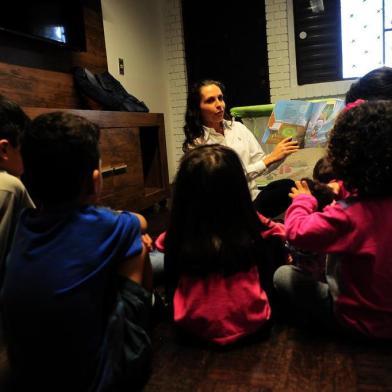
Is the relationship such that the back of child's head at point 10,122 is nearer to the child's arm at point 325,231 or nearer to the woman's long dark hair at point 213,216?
the woman's long dark hair at point 213,216

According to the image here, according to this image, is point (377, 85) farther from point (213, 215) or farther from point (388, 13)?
point (388, 13)

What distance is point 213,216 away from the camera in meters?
1.15

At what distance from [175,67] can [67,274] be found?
149 inches

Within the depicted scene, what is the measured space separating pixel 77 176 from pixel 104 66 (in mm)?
2615

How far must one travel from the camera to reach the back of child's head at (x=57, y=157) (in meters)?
0.91

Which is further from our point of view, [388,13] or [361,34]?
[361,34]

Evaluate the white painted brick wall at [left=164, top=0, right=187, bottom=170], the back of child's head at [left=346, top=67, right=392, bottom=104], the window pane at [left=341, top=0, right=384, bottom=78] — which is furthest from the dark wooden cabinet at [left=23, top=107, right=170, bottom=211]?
the window pane at [left=341, top=0, right=384, bottom=78]

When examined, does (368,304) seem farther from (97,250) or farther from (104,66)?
(104,66)

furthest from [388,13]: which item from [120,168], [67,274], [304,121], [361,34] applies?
[67,274]

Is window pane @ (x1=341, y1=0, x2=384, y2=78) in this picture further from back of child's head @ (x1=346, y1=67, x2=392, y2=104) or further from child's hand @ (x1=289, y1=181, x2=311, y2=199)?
child's hand @ (x1=289, y1=181, x2=311, y2=199)

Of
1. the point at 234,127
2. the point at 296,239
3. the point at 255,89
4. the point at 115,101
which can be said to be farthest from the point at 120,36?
the point at 296,239

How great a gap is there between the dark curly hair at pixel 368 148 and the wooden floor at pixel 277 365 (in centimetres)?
42

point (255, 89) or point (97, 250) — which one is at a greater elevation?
point (255, 89)

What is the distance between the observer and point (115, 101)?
9.27 feet
